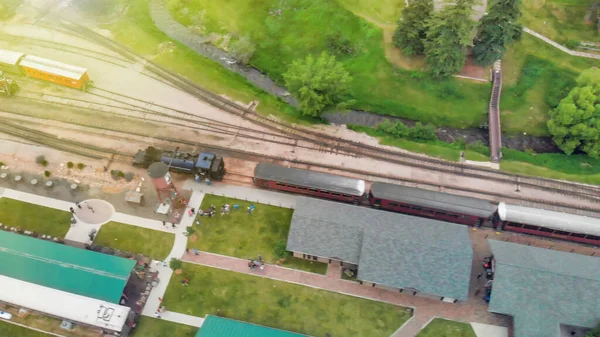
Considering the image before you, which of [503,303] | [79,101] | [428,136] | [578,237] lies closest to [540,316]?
[503,303]

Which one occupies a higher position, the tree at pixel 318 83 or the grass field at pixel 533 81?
the grass field at pixel 533 81

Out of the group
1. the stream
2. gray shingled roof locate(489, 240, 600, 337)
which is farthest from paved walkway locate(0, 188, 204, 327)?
gray shingled roof locate(489, 240, 600, 337)

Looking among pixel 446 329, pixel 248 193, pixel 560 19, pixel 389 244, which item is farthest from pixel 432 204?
pixel 560 19

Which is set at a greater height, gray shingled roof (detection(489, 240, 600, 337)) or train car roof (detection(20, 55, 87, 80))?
train car roof (detection(20, 55, 87, 80))

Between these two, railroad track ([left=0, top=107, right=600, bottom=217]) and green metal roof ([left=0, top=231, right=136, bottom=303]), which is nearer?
green metal roof ([left=0, top=231, right=136, bottom=303])

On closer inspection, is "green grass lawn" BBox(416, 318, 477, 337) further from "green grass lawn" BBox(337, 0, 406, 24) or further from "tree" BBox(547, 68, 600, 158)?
"green grass lawn" BBox(337, 0, 406, 24)

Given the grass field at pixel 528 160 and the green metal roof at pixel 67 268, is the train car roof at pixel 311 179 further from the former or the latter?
the green metal roof at pixel 67 268

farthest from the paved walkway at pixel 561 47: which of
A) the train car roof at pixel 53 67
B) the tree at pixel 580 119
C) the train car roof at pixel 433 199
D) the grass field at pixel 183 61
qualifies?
the train car roof at pixel 53 67
